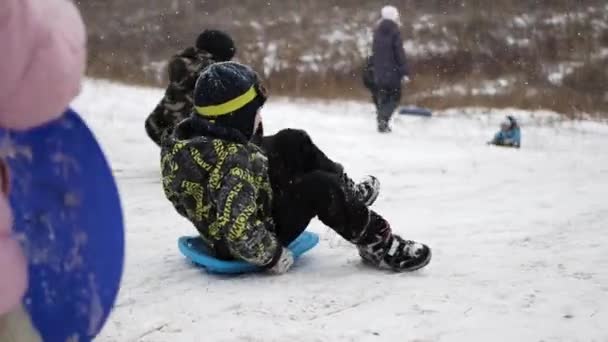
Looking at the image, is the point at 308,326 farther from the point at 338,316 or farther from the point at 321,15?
the point at 321,15

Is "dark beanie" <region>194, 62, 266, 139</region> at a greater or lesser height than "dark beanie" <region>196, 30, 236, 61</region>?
greater

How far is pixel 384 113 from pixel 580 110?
Result: 19.4ft

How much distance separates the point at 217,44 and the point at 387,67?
173 inches

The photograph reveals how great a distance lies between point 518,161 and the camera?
6.00m

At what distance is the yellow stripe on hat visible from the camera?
8.34 feet

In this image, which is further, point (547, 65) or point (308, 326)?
point (547, 65)

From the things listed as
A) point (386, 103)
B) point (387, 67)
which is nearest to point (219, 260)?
point (386, 103)

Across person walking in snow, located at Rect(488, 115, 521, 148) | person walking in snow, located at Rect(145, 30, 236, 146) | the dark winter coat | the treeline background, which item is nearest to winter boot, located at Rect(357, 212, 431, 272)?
person walking in snow, located at Rect(145, 30, 236, 146)

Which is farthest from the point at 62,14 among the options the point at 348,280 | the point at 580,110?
the point at 580,110

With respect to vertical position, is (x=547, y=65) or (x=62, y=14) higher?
(x=62, y=14)

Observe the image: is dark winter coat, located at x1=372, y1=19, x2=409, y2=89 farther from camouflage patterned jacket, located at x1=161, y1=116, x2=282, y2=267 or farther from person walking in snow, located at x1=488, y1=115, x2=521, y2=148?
camouflage patterned jacket, located at x1=161, y1=116, x2=282, y2=267

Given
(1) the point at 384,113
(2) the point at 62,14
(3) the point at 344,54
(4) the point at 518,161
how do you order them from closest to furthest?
(2) the point at 62,14 < (4) the point at 518,161 < (1) the point at 384,113 < (3) the point at 344,54

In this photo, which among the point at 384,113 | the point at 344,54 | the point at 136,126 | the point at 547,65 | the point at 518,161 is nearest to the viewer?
the point at 518,161

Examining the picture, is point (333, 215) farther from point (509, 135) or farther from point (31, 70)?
point (509, 135)
